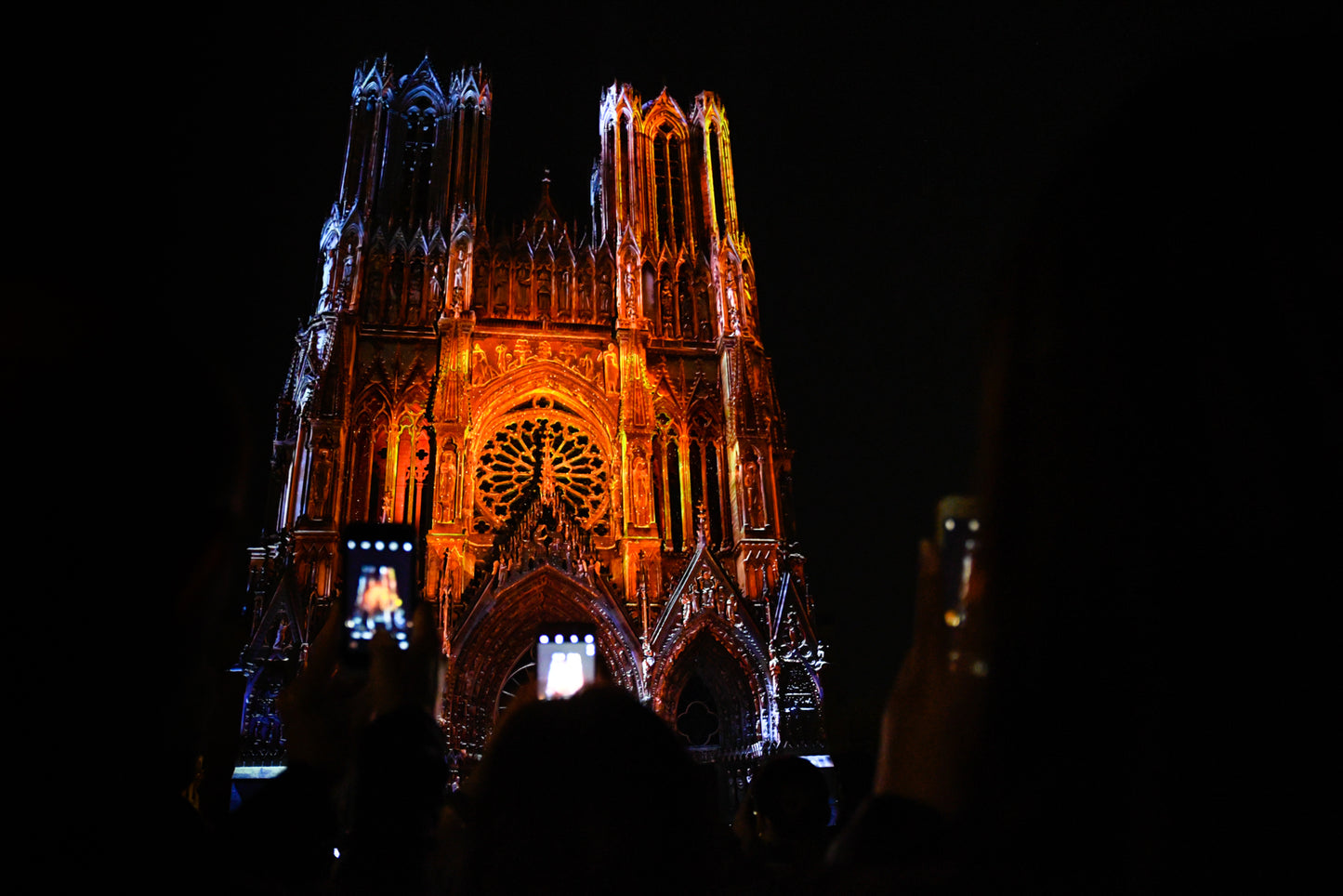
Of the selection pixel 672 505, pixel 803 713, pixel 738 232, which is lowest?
pixel 803 713

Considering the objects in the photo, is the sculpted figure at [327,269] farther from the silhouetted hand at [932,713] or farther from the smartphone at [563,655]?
the silhouetted hand at [932,713]

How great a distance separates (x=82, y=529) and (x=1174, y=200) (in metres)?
1.34

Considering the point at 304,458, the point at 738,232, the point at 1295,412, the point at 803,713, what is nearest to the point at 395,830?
the point at 1295,412

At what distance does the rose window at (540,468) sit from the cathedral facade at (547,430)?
7cm

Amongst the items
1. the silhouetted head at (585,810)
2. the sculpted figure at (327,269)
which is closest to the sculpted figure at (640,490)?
the sculpted figure at (327,269)

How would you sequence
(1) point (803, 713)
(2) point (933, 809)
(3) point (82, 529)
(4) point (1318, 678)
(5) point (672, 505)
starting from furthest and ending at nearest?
1. (5) point (672, 505)
2. (1) point (803, 713)
3. (2) point (933, 809)
4. (3) point (82, 529)
5. (4) point (1318, 678)

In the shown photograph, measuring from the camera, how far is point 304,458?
62.0 feet

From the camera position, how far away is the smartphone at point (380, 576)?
443cm

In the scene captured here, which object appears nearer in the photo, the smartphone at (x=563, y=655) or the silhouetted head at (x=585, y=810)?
the silhouetted head at (x=585, y=810)

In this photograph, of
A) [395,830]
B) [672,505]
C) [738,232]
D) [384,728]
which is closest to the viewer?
[395,830]

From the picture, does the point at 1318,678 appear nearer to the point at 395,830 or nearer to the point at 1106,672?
the point at 1106,672

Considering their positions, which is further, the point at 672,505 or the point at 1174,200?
the point at 672,505

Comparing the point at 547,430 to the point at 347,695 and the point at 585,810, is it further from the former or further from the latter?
the point at 585,810

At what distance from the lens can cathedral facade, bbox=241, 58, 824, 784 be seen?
18.1 metres
